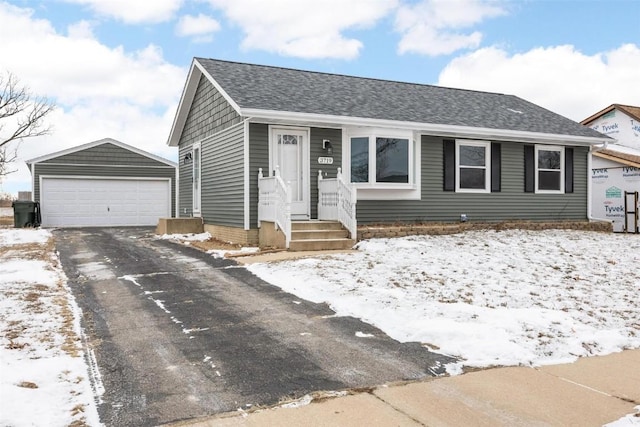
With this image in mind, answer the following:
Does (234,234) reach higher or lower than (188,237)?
higher

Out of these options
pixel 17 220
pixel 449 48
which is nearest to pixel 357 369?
pixel 449 48

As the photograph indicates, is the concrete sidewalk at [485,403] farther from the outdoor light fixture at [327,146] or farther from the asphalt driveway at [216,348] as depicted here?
the outdoor light fixture at [327,146]

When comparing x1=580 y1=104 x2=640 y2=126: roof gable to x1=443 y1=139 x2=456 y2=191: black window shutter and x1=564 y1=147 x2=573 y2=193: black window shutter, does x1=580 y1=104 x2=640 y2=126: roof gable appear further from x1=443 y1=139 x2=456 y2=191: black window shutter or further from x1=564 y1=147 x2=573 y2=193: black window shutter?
x1=443 y1=139 x2=456 y2=191: black window shutter

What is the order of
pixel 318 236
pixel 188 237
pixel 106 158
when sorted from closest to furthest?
pixel 318 236
pixel 188 237
pixel 106 158

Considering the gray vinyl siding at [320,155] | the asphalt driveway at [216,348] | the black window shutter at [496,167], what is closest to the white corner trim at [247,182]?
the gray vinyl siding at [320,155]

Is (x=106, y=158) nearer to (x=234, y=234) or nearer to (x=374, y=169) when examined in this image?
(x=234, y=234)

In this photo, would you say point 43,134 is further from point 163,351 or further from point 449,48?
point 163,351

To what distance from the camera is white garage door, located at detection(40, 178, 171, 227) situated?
2194 centimetres

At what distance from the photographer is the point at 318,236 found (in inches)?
472

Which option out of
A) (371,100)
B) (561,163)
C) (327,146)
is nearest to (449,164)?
(371,100)

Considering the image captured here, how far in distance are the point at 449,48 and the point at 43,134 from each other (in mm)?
24999

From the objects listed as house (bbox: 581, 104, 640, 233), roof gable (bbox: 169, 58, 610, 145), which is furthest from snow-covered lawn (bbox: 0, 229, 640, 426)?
house (bbox: 581, 104, 640, 233)

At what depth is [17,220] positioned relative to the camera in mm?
20703

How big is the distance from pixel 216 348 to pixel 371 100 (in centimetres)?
1151
